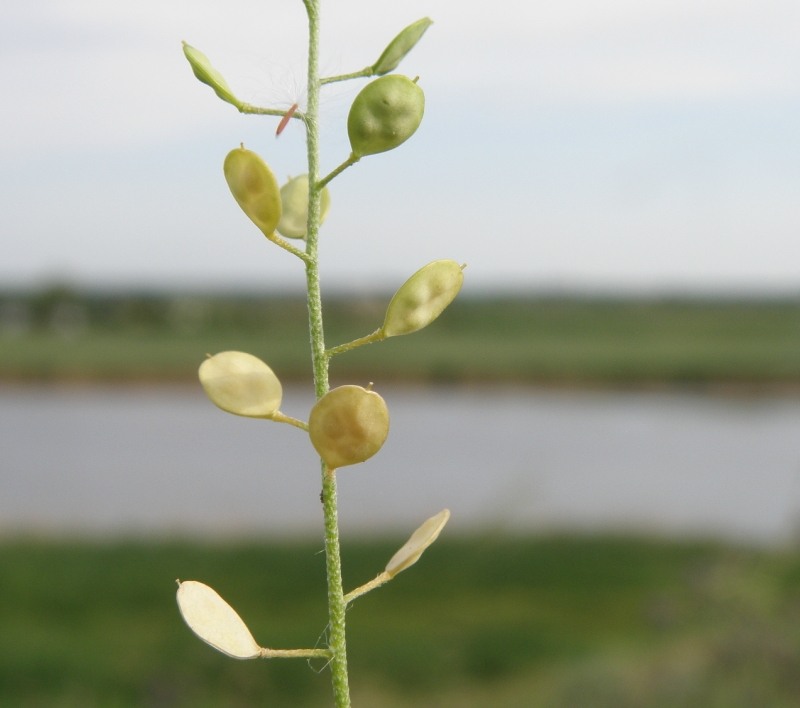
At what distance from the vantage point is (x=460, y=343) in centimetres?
2031

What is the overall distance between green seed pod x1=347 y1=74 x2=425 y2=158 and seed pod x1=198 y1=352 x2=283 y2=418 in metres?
0.04

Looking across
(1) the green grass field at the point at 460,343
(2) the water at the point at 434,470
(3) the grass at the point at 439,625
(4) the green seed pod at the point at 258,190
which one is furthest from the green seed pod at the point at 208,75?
(1) the green grass field at the point at 460,343

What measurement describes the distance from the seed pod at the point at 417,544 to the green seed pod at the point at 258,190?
0.06 m

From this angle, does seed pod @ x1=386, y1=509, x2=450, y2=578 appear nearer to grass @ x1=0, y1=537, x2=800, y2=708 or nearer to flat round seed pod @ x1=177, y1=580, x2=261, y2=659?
flat round seed pod @ x1=177, y1=580, x2=261, y2=659

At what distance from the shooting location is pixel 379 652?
433 cm

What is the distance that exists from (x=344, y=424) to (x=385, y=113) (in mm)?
55

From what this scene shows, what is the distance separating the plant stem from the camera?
0.15 metres

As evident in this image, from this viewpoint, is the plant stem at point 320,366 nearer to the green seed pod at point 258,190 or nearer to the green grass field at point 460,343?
the green seed pod at point 258,190

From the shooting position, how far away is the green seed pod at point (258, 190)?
182mm

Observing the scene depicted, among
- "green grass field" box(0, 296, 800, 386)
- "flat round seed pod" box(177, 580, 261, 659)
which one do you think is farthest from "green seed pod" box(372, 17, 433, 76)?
"green grass field" box(0, 296, 800, 386)

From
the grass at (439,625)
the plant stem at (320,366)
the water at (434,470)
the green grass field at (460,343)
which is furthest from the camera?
the green grass field at (460,343)

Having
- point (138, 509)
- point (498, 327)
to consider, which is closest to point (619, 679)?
point (138, 509)

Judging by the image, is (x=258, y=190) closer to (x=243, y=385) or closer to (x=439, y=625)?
(x=243, y=385)

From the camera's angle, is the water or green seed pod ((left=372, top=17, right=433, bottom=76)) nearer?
green seed pod ((left=372, top=17, right=433, bottom=76))
